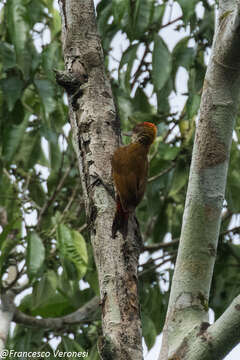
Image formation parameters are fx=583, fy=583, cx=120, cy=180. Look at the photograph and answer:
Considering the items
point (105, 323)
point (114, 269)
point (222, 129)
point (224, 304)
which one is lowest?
point (224, 304)

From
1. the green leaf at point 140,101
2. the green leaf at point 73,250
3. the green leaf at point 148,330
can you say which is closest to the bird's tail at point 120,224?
the green leaf at point 73,250

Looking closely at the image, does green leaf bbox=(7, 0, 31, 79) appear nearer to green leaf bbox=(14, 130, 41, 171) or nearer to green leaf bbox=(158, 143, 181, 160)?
green leaf bbox=(158, 143, 181, 160)

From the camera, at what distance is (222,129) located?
2283mm

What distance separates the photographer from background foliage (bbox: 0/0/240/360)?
12.9 feet

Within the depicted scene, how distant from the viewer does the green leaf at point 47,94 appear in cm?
418

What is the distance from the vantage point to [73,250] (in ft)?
13.0

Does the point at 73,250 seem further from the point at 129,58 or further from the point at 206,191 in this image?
the point at 206,191

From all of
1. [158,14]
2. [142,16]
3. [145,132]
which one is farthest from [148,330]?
[158,14]

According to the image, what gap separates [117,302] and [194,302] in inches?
14.6

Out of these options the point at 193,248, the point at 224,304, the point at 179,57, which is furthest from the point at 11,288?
the point at 193,248

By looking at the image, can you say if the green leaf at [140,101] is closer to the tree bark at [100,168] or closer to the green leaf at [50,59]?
the green leaf at [50,59]

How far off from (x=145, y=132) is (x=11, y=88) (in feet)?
3.48

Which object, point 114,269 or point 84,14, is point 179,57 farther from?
point 114,269

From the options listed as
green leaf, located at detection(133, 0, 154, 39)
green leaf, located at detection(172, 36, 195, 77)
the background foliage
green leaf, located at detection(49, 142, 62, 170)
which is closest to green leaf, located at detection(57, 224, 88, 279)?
the background foliage
